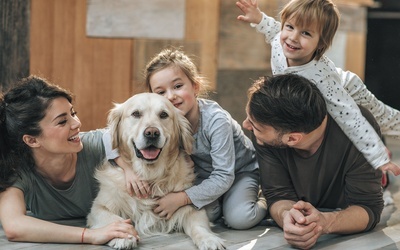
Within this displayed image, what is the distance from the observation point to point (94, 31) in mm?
5500

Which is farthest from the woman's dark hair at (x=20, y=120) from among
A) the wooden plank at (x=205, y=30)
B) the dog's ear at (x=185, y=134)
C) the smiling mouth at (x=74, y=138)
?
the wooden plank at (x=205, y=30)

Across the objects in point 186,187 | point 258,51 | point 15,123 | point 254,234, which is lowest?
point 254,234

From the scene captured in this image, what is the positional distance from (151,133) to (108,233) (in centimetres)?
53

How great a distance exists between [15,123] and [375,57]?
5.96 m

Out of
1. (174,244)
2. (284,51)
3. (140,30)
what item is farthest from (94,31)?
(174,244)

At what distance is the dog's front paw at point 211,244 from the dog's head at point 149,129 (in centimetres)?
50

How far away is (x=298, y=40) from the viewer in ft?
12.3

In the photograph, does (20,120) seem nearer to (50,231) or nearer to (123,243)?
(50,231)

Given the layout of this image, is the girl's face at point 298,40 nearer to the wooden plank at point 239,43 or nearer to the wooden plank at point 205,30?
the wooden plank at point 205,30

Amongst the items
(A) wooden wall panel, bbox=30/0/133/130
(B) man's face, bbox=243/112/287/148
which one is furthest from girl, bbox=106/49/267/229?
(A) wooden wall panel, bbox=30/0/133/130

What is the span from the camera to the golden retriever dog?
3.56 metres

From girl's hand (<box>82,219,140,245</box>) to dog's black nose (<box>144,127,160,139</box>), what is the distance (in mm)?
448

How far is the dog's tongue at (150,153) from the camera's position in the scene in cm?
355

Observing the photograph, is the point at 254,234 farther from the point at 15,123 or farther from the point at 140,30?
the point at 140,30
